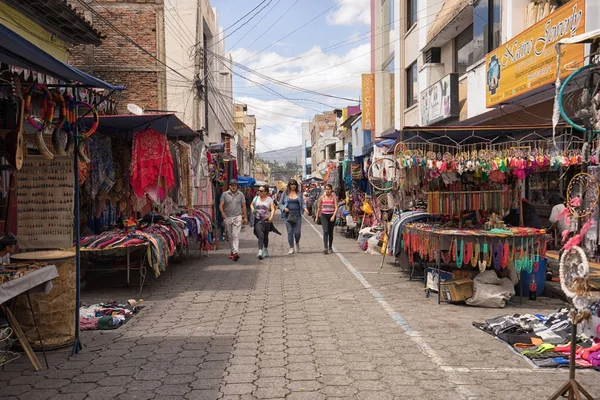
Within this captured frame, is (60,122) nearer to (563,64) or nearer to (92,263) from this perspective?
(92,263)

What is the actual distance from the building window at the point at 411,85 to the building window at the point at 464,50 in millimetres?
3680

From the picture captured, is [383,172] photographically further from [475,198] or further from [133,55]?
[133,55]

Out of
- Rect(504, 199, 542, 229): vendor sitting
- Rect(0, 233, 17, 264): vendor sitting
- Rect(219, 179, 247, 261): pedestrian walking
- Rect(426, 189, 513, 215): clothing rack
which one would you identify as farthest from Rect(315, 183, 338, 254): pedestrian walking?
Rect(0, 233, 17, 264): vendor sitting

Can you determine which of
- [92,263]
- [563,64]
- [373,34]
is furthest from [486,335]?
[373,34]

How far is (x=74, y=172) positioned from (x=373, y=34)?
78.0ft

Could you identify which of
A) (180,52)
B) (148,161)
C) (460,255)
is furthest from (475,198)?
(180,52)

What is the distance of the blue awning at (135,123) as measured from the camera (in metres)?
8.01

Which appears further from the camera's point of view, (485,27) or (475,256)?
(485,27)

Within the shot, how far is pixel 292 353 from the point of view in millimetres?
5105

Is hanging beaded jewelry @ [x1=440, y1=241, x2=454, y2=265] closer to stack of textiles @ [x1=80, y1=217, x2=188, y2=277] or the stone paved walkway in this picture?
the stone paved walkway

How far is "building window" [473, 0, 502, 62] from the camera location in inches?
498

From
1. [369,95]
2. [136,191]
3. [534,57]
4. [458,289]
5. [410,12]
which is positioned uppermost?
[410,12]

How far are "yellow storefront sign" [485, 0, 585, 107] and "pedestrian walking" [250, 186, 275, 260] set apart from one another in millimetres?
5856

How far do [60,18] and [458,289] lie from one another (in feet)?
31.4
